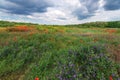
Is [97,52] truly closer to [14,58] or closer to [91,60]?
[91,60]

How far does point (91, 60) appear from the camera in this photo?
17.9ft

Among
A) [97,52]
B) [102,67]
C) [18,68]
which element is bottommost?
[18,68]

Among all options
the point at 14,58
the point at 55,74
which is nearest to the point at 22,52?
the point at 14,58

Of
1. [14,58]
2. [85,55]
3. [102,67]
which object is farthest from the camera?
[14,58]

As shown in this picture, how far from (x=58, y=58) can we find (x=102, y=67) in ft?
6.25

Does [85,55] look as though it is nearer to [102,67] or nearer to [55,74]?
[102,67]

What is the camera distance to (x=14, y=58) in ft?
22.2

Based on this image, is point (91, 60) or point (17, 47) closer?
point (91, 60)

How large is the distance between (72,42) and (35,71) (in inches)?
126

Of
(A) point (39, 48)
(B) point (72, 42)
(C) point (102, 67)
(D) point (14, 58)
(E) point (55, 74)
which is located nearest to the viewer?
(E) point (55, 74)

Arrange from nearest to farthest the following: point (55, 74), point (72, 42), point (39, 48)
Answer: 1. point (55, 74)
2. point (39, 48)
3. point (72, 42)

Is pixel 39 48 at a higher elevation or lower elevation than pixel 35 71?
higher

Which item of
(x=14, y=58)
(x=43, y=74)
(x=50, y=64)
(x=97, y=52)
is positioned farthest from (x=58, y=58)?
(x=14, y=58)

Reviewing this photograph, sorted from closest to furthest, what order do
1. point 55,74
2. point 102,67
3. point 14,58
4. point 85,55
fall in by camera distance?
1. point 55,74
2. point 102,67
3. point 85,55
4. point 14,58
